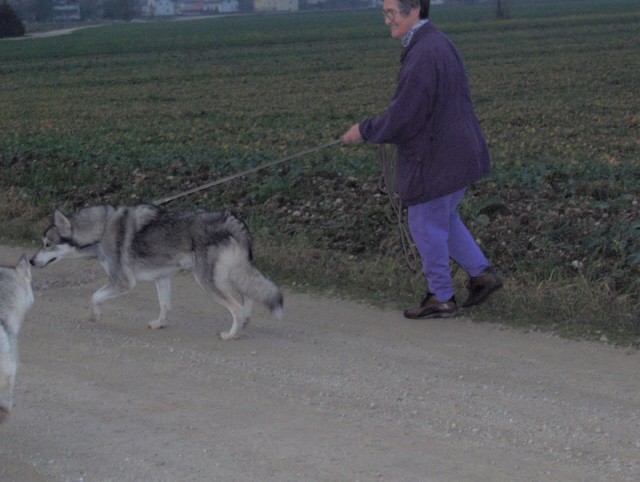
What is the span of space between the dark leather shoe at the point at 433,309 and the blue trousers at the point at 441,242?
39 mm

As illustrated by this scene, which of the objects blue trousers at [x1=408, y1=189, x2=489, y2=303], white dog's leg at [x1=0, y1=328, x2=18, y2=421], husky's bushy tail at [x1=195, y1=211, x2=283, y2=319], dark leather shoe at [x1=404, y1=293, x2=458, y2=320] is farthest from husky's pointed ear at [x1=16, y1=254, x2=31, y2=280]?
dark leather shoe at [x1=404, y1=293, x2=458, y2=320]

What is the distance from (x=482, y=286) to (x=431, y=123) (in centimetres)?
123

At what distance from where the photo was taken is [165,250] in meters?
7.68

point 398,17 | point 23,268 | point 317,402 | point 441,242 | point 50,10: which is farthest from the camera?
point 50,10

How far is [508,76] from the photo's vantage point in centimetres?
3231

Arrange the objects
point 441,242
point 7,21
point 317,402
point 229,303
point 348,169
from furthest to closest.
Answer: point 7,21 → point 348,169 → point 441,242 → point 229,303 → point 317,402

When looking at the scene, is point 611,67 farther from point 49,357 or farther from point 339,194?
point 49,357

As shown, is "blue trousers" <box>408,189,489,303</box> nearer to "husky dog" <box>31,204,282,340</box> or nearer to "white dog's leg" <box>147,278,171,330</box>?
"husky dog" <box>31,204,282,340</box>

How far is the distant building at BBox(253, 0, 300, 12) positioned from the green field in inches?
5946

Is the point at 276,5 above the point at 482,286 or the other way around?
the other way around

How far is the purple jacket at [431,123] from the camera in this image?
732 cm

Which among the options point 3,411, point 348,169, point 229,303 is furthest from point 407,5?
point 348,169

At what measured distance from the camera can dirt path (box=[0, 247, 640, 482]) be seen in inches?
203

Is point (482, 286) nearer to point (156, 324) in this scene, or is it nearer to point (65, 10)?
point (156, 324)
